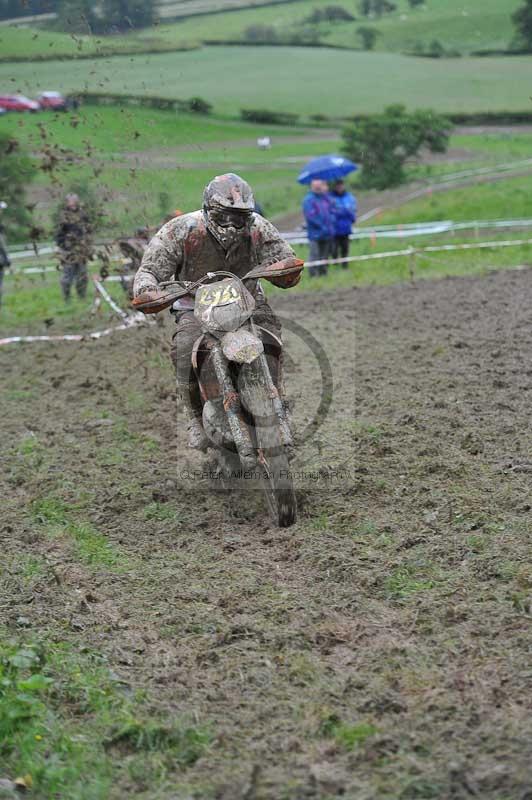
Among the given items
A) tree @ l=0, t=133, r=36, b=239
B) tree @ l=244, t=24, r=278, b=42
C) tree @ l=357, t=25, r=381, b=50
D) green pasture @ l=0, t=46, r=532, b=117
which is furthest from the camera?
tree @ l=244, t=24, r=278, b=42

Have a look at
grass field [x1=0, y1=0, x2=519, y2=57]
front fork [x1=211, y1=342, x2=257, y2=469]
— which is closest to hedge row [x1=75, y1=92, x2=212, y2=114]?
front fork [x1=211, y1=342, x2=257, y2=469]

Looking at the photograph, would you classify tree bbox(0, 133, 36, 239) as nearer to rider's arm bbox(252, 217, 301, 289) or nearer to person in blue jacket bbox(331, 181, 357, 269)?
person in blue jacket bbox(331, 181, 357, 269)

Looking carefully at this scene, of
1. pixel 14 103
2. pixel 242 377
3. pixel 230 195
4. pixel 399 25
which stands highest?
pixel 399 25

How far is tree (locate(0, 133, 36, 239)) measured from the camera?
56.7 ft

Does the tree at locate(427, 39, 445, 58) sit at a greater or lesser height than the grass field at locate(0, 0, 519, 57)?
lesser

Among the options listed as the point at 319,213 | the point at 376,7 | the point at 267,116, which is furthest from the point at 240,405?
the point at 267,116

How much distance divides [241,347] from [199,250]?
1.17 m

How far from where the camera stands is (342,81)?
42781mm

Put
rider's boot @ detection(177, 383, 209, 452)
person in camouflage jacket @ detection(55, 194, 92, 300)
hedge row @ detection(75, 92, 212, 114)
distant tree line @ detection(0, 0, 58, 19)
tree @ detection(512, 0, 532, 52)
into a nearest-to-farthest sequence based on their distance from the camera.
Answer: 1. rider's boot @ detection(177, 383, 209, 452)
2. distant tree line @ detection(0, 0, 58, 19)
3. hedge row @ detection(75, 92, 212, 114)
4. person in camouflage jacket @ detection(55, 194, 92, 300)
5. tree @ detection(512, 0, 532, 52)

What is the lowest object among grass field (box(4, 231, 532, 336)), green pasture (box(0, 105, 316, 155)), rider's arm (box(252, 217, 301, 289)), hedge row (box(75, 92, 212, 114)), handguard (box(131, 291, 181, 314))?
grass field (box(4, 231, 532, 336))

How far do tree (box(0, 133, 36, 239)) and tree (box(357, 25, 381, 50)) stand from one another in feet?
53.6

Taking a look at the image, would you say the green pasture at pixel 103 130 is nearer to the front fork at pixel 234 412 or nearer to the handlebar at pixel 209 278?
the handlebar at pixel 209 278

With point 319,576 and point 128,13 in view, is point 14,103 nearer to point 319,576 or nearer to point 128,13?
point 128,13

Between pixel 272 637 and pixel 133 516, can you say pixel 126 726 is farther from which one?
pixel 133 516
